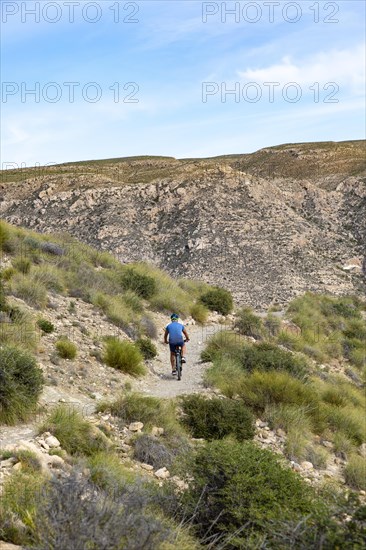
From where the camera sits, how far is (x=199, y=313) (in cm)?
1998

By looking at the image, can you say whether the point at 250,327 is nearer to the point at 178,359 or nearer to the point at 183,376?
the point at 183,376

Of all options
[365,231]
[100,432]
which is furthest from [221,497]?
[365,231]

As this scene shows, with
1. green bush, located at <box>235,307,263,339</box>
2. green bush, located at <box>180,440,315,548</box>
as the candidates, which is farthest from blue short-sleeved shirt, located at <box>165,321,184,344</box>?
green bush, located at <box>180,440,315,548</box>

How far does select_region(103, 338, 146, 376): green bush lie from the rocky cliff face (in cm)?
1668

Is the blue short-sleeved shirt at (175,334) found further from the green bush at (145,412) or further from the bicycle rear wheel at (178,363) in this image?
the green bush at (145,412)

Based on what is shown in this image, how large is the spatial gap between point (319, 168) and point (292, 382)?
48.5 m

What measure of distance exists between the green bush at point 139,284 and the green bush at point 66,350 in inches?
299

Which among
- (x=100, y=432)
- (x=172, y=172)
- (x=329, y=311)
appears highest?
(x=172, y=172)

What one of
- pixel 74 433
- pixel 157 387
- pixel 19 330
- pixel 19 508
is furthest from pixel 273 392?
pixel 19 508

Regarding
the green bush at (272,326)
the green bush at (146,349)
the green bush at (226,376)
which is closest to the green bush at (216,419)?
the green bush at (226,376)

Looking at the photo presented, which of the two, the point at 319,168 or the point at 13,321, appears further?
the point at 319,168

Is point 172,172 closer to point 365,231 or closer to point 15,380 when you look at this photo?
point 365,231

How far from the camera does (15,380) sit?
7.86m

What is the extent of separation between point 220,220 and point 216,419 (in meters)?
29.3
